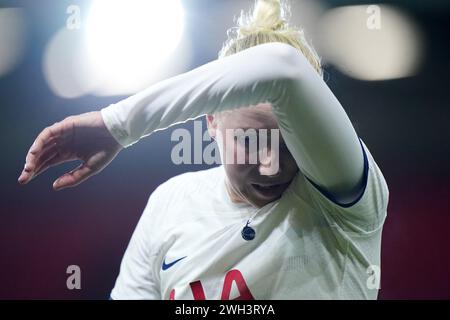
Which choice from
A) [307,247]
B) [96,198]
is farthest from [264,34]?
[96,198]

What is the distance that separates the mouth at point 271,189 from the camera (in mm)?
847

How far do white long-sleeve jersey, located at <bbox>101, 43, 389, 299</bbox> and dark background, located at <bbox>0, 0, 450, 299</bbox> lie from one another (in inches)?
3.3

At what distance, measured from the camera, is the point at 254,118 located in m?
0.85

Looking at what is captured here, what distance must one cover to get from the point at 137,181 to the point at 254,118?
34 cm

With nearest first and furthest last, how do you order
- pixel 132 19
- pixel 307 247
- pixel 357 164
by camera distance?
pixel 357 164
pixel 307 247
pixel 132 19

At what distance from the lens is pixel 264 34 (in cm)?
86

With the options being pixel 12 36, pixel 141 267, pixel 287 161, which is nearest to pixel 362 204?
pixel 287 161

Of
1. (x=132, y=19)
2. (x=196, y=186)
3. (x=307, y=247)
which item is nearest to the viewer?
(x=307, y=247)

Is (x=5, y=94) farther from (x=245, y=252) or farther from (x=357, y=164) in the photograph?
(x=357, y=164)

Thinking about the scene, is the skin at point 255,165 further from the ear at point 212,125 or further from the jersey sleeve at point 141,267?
the jersey sleeve at point 141,267

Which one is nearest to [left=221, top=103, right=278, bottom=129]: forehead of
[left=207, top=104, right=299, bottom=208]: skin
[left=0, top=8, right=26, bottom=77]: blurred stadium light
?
[left=207, top=104, right=299, bottom=208]: skin

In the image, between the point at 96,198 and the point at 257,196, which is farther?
the point at 96,198

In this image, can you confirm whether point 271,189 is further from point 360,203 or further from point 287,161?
point 360,203

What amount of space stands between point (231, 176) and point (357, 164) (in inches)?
10.0
